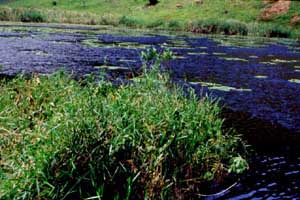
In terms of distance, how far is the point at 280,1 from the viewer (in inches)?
3076

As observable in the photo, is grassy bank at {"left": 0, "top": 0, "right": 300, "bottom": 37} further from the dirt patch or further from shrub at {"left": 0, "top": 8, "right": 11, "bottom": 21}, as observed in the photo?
the dirt patch

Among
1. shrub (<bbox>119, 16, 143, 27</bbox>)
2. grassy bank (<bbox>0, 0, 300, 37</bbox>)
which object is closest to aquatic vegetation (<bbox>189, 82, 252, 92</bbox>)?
grassy bank (<bbox>0, 0, 300, 37</bbox>)

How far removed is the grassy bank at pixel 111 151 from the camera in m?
8.92

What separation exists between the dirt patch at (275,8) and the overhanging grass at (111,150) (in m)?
64.1

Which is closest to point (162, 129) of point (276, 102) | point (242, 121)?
point (242, 121)

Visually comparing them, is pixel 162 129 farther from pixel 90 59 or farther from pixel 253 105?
pixel 90 59

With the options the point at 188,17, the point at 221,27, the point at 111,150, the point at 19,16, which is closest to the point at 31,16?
the point at 19,16

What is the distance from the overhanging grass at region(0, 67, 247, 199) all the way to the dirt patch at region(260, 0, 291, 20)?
64135 millimetres

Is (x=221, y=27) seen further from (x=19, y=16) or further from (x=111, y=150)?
(x=111, y=150)

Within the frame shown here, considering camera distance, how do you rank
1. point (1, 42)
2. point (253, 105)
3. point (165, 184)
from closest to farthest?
point (165, 184), point (253, 105), point (1, 42)

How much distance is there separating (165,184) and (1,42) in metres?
33.0

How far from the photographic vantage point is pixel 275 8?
75625 millimetres

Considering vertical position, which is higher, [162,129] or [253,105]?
[162,129]

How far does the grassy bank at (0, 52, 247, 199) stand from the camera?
29.3 ft
